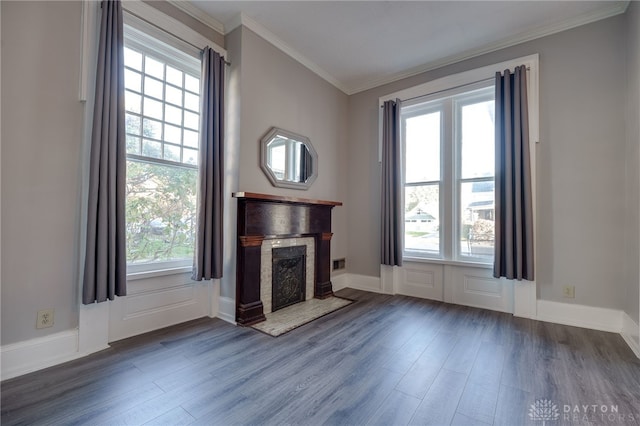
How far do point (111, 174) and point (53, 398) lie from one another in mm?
1399

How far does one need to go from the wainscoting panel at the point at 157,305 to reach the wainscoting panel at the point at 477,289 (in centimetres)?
283

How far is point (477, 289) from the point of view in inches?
131

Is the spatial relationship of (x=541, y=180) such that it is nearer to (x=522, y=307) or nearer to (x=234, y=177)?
(x=522, y=307)

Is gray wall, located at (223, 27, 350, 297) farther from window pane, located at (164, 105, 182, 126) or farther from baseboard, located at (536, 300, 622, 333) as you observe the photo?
baseboard, located at (536, 300, 622, 333)

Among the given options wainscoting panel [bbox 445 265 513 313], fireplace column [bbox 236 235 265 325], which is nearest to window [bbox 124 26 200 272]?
fireplace column [bbox 236 235 265 325]

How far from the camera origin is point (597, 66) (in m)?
2.73

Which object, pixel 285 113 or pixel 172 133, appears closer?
pixel 172 133

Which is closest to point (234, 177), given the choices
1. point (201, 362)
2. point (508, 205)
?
point (201, 362)

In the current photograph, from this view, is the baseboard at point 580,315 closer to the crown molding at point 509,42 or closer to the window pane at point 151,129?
the crown molding at point 509,42

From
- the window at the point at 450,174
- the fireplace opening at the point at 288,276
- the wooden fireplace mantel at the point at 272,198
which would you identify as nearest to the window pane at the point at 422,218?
the window at the point at 450,174

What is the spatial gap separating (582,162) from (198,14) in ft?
13.0

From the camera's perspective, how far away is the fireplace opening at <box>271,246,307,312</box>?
3141 millimetres

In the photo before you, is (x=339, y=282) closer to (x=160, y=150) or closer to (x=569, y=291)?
(x=569, y=291)
